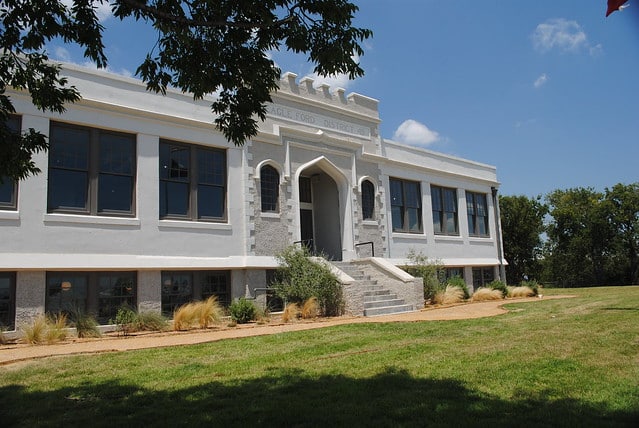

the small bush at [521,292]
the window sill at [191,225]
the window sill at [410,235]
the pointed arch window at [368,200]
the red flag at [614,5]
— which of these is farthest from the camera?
the small bush at [521,292]

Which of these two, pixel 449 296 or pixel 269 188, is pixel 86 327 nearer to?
pixel 269 188

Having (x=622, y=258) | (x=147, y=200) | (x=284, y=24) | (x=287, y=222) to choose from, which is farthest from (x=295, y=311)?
(x=622, y=258)

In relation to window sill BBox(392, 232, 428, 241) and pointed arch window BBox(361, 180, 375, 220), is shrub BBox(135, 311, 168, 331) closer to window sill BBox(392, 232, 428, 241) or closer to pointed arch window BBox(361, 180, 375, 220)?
pointed arch window BBox(361, 180, 375, 220)

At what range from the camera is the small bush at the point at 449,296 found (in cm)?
2212

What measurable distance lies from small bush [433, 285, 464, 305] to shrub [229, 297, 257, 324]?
329 inches

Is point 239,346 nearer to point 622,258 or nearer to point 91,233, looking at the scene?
point 91,233

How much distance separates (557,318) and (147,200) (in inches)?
454

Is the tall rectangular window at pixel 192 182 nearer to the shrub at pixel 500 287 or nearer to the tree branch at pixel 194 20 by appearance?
the tree branch at pixel 194 20

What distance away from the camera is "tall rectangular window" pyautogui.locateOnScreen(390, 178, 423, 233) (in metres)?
25.0

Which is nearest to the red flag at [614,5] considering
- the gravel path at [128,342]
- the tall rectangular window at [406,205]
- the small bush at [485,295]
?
the gravel path at [128,342]

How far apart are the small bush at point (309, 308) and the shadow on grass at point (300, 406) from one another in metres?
9.65

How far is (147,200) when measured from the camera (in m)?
16.8

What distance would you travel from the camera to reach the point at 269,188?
20031 mm

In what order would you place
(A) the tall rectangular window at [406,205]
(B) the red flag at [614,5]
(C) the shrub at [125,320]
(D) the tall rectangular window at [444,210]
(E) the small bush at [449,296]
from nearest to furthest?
(B) the red flag at [614,5], (C) the shrub at [125,320], (E) the small bush at [449,296], (A) the tall rectangular window at [406,205], (D) the tall rectangular window at [444,210]
